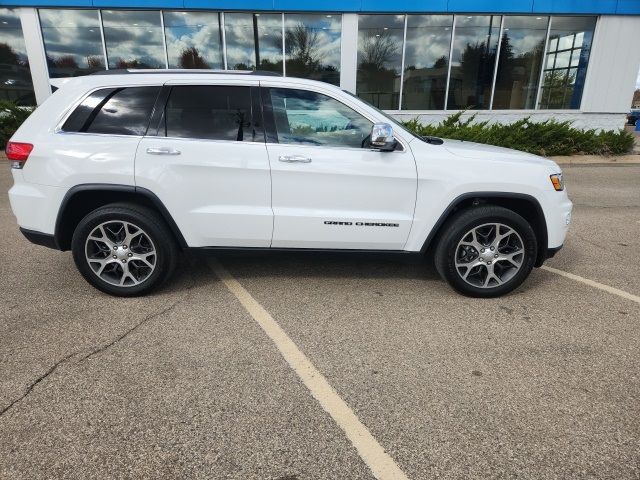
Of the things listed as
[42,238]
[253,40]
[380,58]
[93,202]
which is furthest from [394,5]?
[42,238]

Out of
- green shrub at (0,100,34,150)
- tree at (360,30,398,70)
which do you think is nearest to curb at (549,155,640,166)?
tree at (360,30,398,70)

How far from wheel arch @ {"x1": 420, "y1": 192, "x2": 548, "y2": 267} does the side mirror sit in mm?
707

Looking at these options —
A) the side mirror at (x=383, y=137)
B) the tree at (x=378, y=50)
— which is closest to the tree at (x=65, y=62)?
the tree at (x=378, y=50)

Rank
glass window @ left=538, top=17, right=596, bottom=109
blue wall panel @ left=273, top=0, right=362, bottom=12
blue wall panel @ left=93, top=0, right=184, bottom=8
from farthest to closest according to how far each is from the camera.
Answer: glass window @ left=538, top=17, right=596, bottom=109, blue wall panel @ left=273, top=0, right=362, bottom=12, blue wall panel @ left=93, top=0, right=184, bottom=8

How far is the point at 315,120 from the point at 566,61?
47.7ft

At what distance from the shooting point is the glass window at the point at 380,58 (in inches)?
548

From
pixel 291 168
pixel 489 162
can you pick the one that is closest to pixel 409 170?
pixel 489 162

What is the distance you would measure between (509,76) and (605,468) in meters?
15.0

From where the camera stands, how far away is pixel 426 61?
14.3m

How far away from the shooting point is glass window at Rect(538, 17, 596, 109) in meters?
14.3

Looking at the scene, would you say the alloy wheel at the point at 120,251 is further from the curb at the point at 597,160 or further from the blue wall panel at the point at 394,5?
the curb at the point at 597,160

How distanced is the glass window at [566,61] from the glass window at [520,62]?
1.03ft

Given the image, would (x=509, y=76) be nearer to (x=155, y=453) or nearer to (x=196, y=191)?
(x=196, y=191)

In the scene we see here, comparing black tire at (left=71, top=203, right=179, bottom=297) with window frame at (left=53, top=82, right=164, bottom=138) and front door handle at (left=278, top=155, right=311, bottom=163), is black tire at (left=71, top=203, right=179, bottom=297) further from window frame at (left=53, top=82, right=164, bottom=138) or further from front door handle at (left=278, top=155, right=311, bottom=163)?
front door handle at (left=278, top=155, right=311, bottom=163)
